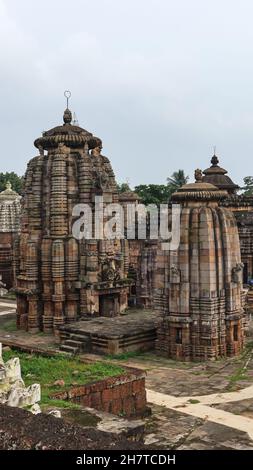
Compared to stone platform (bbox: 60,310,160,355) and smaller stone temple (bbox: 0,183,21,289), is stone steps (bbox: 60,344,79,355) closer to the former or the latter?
stone platform (bbox: 60,310,160,355)

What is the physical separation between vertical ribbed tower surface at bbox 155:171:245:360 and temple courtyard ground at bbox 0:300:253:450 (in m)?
0.68

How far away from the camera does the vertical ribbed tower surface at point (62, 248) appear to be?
24688 millimetres

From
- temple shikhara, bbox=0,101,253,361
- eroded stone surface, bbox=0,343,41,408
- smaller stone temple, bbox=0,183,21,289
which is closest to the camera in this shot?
eroded stone surface, bbox=0,343,41,408

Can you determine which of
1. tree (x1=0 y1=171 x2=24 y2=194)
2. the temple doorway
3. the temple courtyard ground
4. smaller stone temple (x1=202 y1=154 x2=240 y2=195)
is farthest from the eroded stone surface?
tree (x1=0 y1=171 x2=24 y2=194)

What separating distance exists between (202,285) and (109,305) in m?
6.93

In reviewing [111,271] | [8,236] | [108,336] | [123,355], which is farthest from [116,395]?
[8,236]

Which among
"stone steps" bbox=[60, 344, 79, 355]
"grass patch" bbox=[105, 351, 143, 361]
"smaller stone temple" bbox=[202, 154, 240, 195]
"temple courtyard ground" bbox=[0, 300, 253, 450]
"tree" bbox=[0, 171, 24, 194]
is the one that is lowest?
"temple courtyard ground" bbox=[0, 300, 253, 450]

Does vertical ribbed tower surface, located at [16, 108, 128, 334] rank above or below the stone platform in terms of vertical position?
above

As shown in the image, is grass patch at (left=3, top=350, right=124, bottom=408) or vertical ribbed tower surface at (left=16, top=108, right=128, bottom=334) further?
vertical ribbed tower surface at (left=16, top=108, right=128, bottom=334)

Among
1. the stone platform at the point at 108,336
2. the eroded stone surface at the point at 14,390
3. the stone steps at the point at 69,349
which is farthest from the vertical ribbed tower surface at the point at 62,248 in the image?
the eroded stone surface at the point at 14,390

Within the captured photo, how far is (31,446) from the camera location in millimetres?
6535

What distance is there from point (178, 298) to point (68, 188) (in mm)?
7678

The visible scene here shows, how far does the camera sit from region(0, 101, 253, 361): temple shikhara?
2017cm
